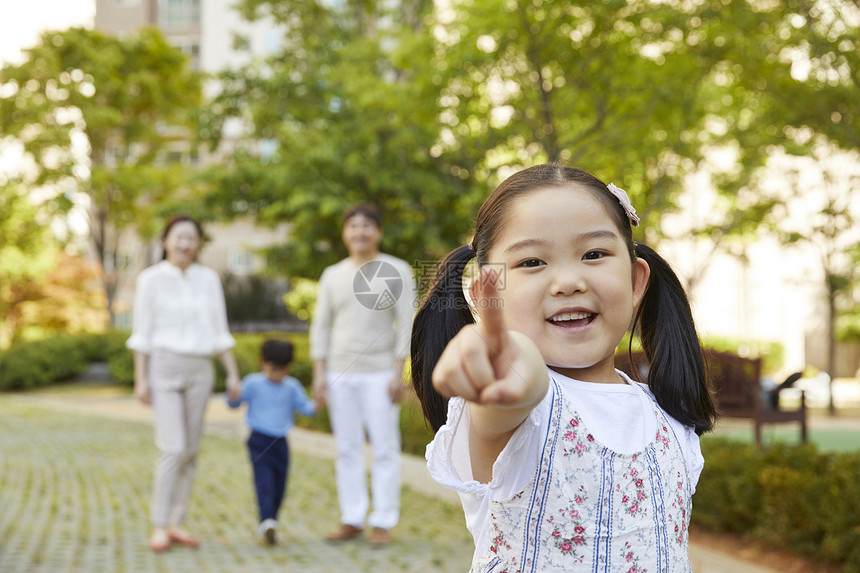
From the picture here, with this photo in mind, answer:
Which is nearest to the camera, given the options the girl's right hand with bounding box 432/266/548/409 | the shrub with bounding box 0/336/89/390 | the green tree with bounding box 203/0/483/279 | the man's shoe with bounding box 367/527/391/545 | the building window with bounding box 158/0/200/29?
the girl's right hand with bounding box 432/266/548/409

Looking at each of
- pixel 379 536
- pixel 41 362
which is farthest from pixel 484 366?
pixel 41 362

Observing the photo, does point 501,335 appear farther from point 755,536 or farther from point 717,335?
point 717,335

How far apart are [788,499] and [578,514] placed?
4045 millimetres

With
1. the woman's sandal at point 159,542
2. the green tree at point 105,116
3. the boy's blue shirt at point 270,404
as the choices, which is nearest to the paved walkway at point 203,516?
the woman's sandal at point 159,542

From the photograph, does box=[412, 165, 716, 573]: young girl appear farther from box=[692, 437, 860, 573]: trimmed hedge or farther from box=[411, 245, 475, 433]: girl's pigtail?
box=[692, 437, 860, 573]: trimmed hedge

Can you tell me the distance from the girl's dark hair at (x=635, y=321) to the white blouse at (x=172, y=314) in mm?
4145

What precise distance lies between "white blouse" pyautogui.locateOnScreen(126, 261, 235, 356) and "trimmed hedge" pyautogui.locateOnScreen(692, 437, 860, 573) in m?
3.38

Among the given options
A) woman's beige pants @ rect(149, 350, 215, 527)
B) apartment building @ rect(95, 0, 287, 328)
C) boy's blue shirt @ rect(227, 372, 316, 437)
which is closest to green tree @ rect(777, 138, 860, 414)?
boy's blue shirt @ rect(227, 372, 316, 437)

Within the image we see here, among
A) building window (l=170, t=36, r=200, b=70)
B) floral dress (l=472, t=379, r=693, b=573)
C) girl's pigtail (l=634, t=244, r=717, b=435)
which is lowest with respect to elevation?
floral dress (l=472, t=379, r=693, b=573)

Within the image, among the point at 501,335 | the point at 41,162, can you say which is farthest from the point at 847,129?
the point at 41,162

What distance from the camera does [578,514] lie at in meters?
1.62

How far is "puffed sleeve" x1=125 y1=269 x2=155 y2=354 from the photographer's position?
5676mm

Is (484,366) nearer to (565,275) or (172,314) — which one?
(565,275)

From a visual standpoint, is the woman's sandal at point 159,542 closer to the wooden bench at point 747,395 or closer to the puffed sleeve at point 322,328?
the puffed sleeve at point 322,328
